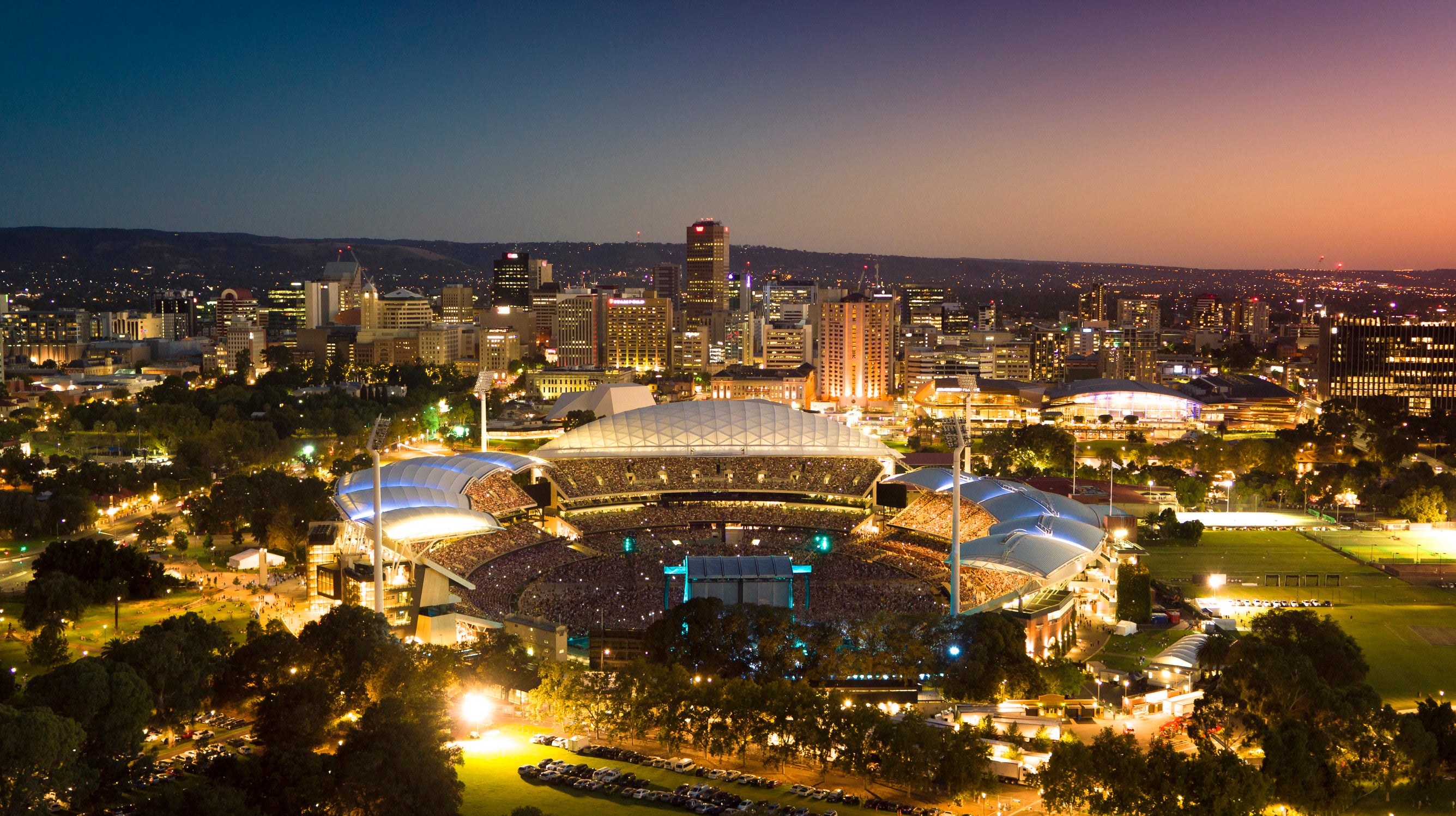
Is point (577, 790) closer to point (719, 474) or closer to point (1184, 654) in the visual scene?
point (1184, 654)

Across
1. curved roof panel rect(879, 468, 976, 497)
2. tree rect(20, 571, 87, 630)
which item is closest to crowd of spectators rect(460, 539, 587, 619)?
tree rect(20, 571, 87, 630)

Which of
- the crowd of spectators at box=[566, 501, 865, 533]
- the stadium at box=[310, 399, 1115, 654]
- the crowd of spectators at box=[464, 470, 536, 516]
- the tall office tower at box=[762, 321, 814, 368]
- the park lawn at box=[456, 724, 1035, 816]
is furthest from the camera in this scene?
the tall office tower at box=[762, 321, 814, 368]

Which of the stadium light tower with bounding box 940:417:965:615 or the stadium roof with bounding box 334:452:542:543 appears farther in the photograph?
the stadium roof with bounding box 334:452:542:543

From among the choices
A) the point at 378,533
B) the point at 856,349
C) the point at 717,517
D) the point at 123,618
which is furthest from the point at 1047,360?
the point at 123,618

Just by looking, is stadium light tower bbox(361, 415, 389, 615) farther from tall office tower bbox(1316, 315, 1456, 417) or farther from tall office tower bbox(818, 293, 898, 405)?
tall office tower bbox(818, 293, 898, 405)

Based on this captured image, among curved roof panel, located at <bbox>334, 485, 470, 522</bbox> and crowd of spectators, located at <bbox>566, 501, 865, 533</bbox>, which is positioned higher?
curved roof panel, located at <bbox>334, 485, 470, 522</bbox>

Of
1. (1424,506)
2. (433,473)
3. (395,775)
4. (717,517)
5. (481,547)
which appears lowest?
(717,517)

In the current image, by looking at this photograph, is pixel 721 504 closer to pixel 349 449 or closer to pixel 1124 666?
pixel 1124 666
